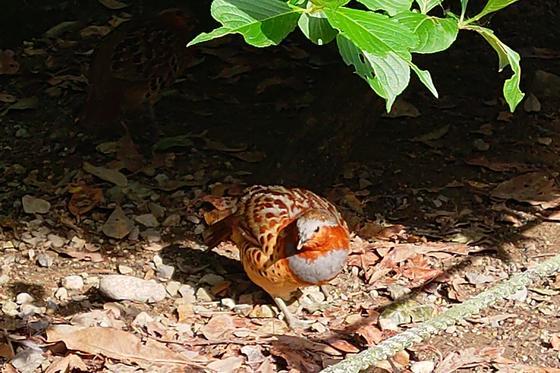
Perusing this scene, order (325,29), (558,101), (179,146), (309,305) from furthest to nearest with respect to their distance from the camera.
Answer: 1. (558,101)
2. (179,146)
3. (309,305)
4. (325,29)

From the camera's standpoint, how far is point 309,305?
4383mm

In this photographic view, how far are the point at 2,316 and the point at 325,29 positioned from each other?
2.82 m

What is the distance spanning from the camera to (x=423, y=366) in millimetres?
3930

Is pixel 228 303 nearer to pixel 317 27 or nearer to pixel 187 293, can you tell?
pixel 187 293

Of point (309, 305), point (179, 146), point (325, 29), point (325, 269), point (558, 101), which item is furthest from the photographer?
point (558, 101)

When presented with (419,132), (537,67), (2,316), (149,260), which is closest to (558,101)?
(537,67)

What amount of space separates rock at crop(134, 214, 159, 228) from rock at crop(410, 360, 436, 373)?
4.92 feet

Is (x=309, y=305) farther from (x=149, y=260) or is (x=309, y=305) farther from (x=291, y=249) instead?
(x=149, y=260)

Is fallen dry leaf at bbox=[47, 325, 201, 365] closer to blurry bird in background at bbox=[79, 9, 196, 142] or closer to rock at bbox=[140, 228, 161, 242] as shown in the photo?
rock at bbox=[140, 228, 161, 242]

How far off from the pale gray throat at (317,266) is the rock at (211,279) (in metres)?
0.49

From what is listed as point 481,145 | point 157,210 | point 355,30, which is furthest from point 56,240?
point 355,30

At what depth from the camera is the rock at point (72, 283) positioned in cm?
437

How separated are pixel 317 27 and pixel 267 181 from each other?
10.4 ft

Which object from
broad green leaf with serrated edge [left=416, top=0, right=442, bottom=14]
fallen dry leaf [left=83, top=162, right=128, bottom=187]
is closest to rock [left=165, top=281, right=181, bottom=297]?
fallen dry leaf [left=83, top=162, right=128, bottom=187]
